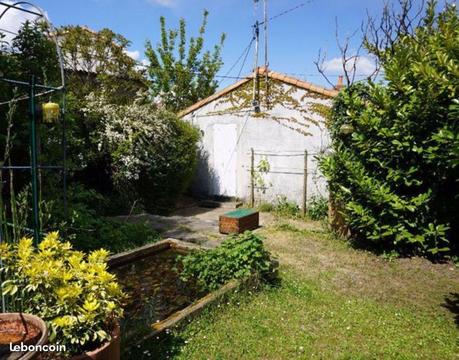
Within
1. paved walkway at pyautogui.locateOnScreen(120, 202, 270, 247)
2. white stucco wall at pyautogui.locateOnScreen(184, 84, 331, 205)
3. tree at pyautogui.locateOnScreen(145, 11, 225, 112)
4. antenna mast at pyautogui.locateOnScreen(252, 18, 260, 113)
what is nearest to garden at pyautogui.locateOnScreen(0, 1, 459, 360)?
paved walkway at pyautogui.locateOnScreen(120, 202, 270, 247)

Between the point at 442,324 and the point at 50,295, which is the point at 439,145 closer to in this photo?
the point at 442,324

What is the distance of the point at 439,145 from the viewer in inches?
222

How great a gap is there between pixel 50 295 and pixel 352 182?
528cm

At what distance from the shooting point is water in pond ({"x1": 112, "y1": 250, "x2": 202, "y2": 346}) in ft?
12.3

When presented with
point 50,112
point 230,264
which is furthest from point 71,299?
point 230,264

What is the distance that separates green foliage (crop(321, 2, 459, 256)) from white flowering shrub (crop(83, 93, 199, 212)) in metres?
4.95

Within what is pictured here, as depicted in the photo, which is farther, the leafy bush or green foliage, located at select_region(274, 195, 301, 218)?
green foliage, located at select_region(274, 195, 301, 218)

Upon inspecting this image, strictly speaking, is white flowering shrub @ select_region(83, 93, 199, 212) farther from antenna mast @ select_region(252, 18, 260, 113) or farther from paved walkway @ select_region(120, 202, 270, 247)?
antenna mast @ select_region(252, 18, 260, 113)

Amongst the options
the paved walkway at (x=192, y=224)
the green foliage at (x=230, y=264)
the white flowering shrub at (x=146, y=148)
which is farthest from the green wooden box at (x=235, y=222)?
the white flowering shrub at (x=146, y=148)

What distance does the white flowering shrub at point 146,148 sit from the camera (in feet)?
29.5

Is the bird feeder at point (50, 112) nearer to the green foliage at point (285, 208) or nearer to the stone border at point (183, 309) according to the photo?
the stone border at point (183, 309)

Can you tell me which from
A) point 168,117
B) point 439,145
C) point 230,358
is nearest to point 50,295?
point 230,358

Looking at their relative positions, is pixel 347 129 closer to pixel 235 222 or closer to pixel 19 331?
pixel 235 222

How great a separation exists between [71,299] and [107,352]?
17.4 inches
